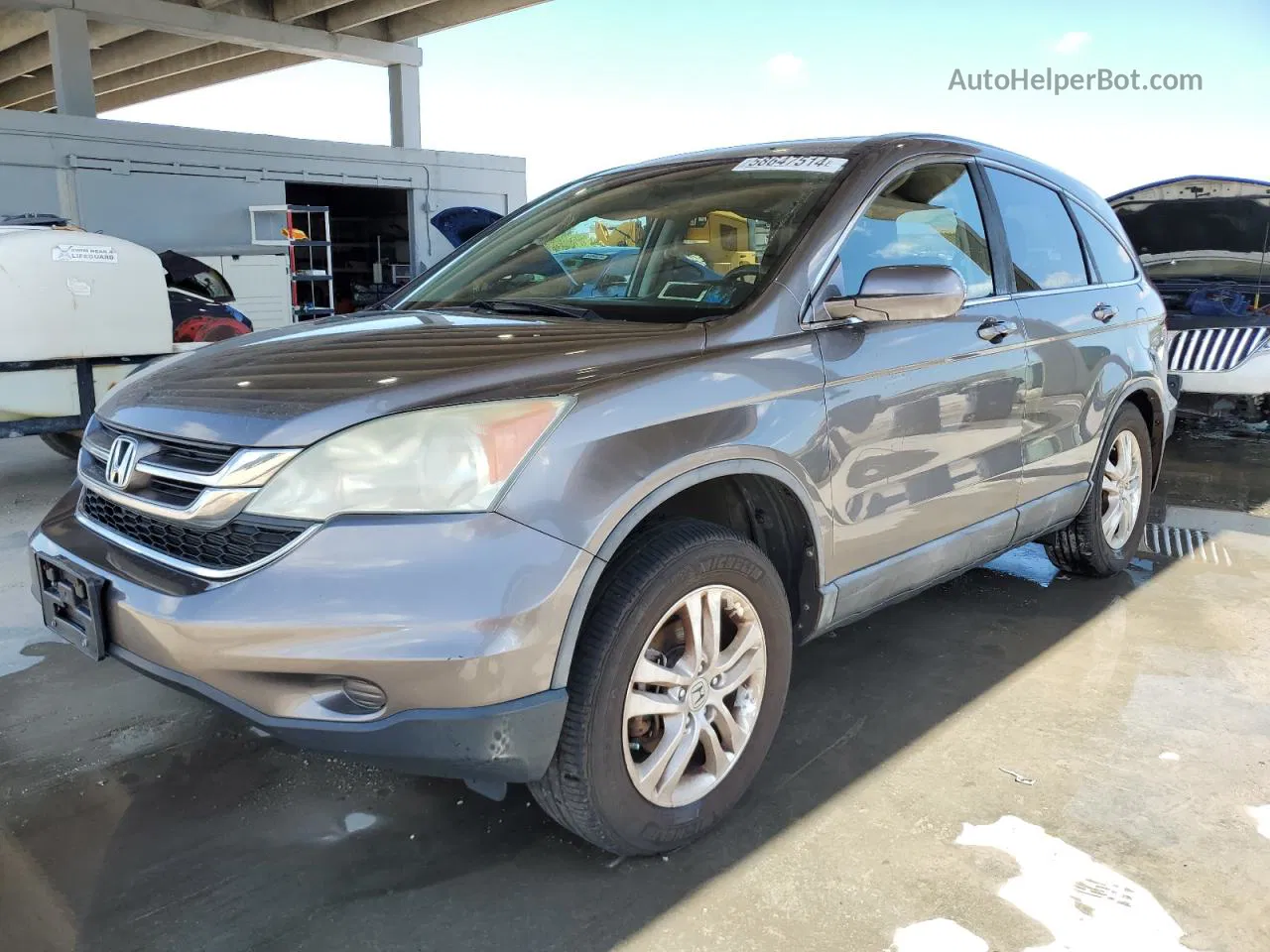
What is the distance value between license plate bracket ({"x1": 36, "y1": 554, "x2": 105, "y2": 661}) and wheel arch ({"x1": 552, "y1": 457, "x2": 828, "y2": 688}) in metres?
1.02

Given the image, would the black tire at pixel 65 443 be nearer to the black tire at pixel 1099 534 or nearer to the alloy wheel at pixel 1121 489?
the black tire at pixel 1099 534

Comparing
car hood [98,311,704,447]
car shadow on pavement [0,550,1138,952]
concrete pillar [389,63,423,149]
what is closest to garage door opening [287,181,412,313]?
concrete pillar [389,63,423,149]

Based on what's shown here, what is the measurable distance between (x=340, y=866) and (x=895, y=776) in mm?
1424

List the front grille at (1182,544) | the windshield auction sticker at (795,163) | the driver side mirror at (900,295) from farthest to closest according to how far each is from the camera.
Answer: the front grille at (1182,544) < the windshield auction sticker at (795,163) < the driver side mirror at (900,295)

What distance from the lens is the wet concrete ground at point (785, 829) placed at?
2.04 meters

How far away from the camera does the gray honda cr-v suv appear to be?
1.86 metres

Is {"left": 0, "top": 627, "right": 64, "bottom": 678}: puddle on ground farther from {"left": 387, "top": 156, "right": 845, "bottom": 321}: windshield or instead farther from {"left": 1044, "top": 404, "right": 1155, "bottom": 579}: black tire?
{"left": 1044, "top": 404, "right": 1155, "bottom": 579}: black tire

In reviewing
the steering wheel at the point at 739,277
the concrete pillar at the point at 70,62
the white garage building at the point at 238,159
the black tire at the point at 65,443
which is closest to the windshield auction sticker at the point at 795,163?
the steering wheel at the point at 739,277

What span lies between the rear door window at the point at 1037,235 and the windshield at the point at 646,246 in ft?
2.83

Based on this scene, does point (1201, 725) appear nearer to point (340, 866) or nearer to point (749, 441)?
point (749, 441)

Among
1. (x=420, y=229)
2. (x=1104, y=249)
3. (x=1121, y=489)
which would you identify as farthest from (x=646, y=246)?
(x=420, y=229)

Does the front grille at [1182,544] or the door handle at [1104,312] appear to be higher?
the door handle at [1104,312]

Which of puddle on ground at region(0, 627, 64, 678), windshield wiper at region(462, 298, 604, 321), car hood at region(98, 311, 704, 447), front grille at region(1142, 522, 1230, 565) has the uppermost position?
A: windshield wiper at region(462, 298, 604, 321)

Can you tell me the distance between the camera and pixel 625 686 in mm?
2045
